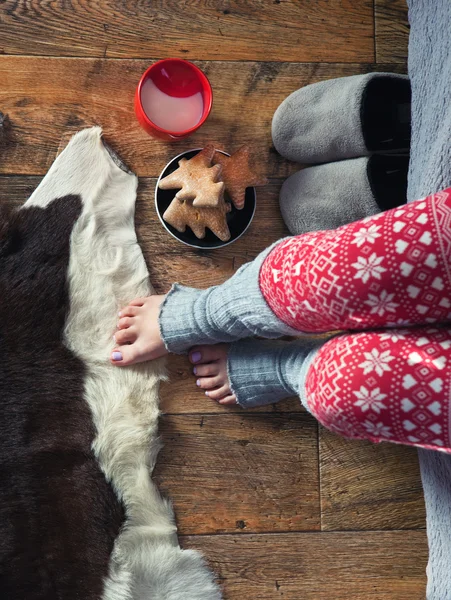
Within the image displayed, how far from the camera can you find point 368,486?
3.34 ft

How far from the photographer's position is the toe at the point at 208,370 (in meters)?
0.97

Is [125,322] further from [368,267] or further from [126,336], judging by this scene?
[368,267]

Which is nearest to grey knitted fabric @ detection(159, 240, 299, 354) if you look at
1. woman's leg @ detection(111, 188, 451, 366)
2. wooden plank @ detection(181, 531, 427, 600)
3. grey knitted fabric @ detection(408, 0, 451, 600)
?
woman's leg @ detection(111, 188, 451, 366)

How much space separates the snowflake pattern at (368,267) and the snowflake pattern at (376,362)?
0.09 meters

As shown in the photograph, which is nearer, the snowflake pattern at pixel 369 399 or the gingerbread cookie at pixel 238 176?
the snowflake pattern at pixel 369 399

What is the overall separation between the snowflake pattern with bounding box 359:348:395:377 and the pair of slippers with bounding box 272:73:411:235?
333 mm

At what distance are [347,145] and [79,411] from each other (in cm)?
62

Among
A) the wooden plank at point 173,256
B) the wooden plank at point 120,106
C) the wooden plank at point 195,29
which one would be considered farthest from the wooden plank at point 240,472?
the wooden plank at point 195,29

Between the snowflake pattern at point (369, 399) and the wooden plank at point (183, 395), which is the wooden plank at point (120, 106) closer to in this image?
the wooden plank at point (183, 395)

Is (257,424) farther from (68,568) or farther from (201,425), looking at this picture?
(68,568)

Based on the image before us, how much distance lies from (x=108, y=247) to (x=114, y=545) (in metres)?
0.49

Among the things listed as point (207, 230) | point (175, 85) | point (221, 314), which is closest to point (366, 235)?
point (221, 314)

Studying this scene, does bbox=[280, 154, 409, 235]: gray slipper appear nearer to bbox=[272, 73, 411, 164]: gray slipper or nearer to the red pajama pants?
bbox=[272, 73, 411, 164]: gray slipper

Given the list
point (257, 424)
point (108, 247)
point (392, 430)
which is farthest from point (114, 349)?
point (392, 430)
